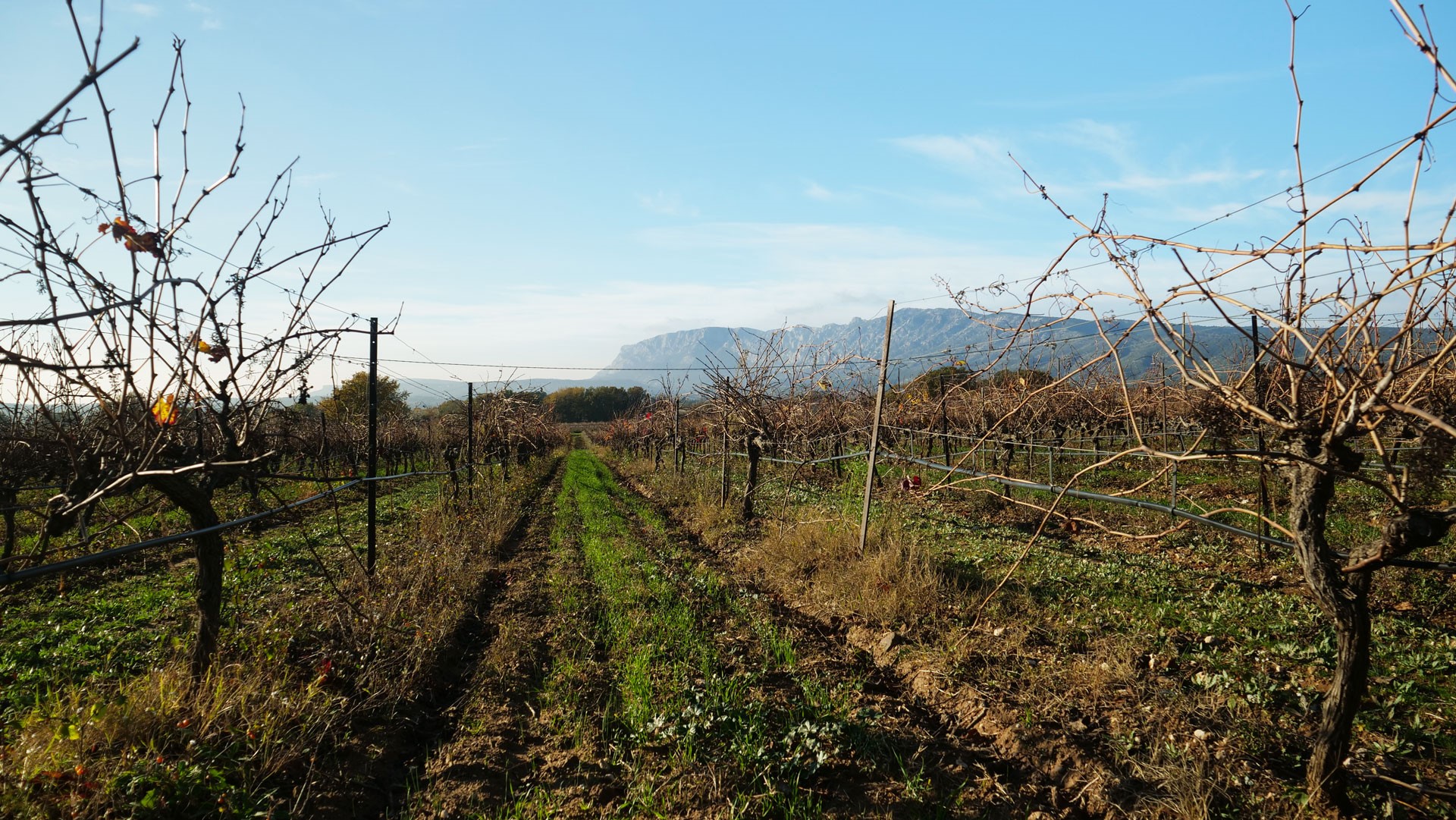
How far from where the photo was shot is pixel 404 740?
4086mm

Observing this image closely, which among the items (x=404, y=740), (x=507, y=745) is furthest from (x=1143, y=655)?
(x=404, y=740)

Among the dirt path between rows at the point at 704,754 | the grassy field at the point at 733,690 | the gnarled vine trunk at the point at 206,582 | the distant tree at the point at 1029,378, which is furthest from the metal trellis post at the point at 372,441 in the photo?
the distant tree at the point at 1029,378

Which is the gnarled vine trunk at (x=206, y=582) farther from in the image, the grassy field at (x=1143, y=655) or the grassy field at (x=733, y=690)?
the grassy field at (x=1143, y=655)

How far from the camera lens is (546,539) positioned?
10.4m

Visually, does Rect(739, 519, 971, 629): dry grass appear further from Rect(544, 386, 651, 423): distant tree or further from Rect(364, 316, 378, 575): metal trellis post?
Rect(544, 386, 651, 423): distant tree

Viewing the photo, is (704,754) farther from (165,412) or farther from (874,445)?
(874,445)

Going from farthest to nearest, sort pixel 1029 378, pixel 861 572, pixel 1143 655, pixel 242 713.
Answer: pixel 861 572, pixel 1029 378, pixel 1143 655, pixel 242 713

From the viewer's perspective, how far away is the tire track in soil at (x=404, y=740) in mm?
3399

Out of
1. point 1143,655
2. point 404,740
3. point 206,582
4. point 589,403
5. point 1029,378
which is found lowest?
point 404,740

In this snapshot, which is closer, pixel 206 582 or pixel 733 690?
pixel 206 582

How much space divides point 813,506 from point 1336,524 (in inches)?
246

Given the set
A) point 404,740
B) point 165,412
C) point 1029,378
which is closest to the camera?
point 165,412

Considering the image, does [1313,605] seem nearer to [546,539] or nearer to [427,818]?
[427,818]

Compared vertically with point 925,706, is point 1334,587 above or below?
above
